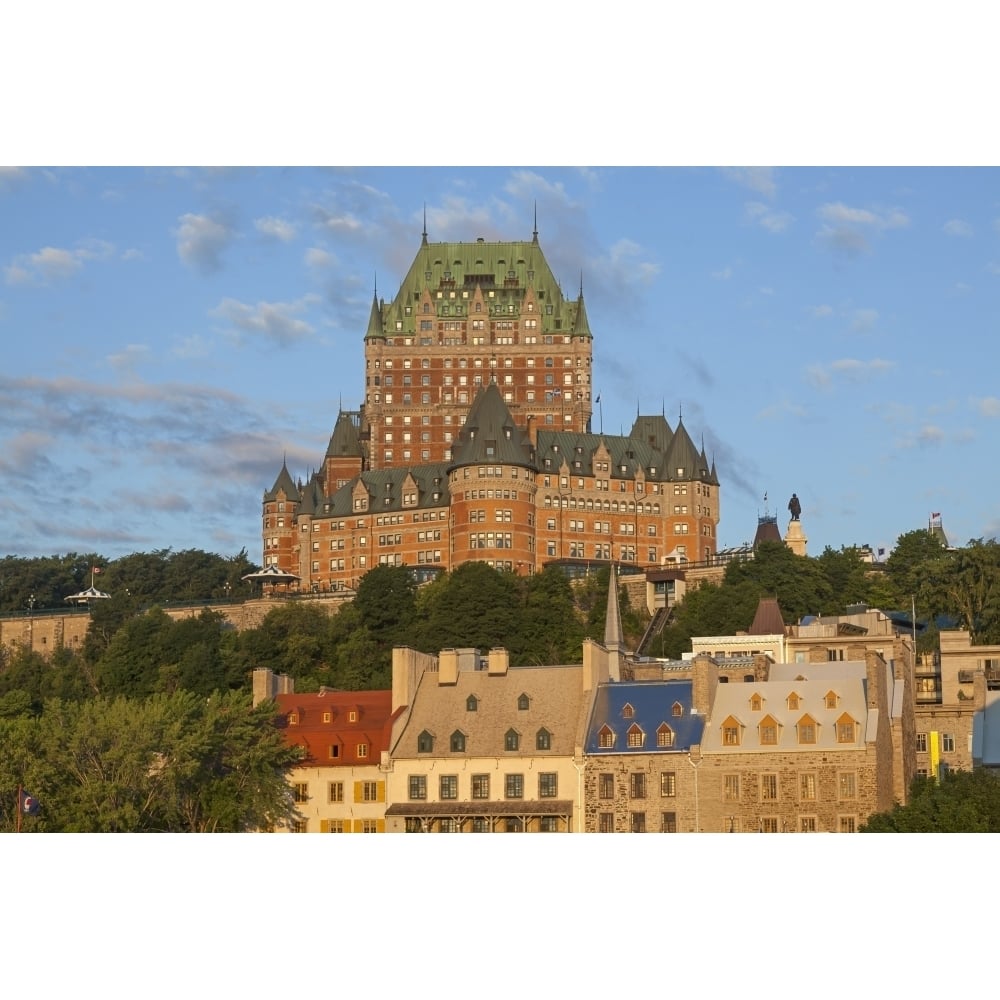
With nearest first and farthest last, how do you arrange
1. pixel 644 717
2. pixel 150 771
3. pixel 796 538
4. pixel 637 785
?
pixel 637 785 < pixel 150 771 < pixel 644 717 < pixel 796 538

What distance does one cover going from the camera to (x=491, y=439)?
188750 mm

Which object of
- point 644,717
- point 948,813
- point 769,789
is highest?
point 644,717

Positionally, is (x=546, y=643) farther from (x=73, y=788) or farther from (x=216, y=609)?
(x=73, y=788)

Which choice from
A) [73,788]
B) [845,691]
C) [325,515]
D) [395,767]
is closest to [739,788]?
[845,691]

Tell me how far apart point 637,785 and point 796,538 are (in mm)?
88429

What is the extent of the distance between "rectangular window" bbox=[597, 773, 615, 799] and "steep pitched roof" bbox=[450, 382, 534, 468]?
97.5 m

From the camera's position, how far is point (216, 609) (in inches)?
7082

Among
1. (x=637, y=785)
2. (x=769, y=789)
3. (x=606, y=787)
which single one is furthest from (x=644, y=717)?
(x=769, y=789)

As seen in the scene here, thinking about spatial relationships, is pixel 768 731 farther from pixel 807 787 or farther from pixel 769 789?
pixel 807 787

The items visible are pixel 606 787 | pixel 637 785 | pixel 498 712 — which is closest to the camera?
pixel 637 785

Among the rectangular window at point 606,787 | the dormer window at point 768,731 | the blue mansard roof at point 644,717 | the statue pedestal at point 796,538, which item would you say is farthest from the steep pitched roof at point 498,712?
the statue pedestal at point 796,538

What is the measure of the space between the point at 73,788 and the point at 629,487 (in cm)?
10637

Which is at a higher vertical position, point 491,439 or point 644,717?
point 491,439

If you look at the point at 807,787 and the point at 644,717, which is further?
the point at 644,717
